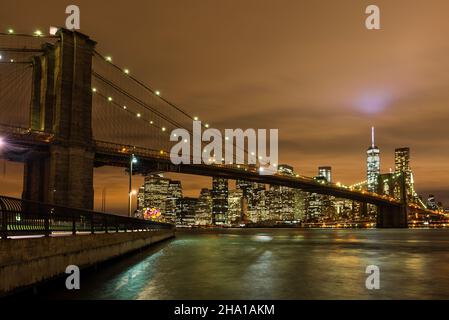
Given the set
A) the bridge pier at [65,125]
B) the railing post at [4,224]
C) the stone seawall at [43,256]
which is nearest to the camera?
the stone seawall at [43,256]

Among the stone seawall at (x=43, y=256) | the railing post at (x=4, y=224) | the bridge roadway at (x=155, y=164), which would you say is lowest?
the stone seawall at (x=43, y=256)

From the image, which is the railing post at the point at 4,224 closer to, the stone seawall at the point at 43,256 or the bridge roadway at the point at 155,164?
the stone seawall at the point at 43,256

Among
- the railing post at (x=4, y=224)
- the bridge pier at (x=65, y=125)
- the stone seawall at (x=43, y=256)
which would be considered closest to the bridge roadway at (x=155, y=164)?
the bridge pier at (x=65, y=125)

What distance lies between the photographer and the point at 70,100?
190 feet

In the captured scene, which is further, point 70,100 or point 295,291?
point 70,100

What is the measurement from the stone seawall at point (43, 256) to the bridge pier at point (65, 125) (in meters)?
35.1

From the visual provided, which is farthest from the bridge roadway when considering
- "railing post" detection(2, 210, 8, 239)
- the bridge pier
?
"railing post" detection(2, 210, 8, 239)

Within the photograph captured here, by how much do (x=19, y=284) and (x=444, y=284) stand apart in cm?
1206

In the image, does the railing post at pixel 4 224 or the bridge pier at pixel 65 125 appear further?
the bridge pier at pixel 65 125

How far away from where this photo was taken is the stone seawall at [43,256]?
36.6 ft

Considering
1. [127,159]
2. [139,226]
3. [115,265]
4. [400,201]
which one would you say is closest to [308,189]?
[400,201]

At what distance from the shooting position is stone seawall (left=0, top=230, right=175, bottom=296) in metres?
11.1
